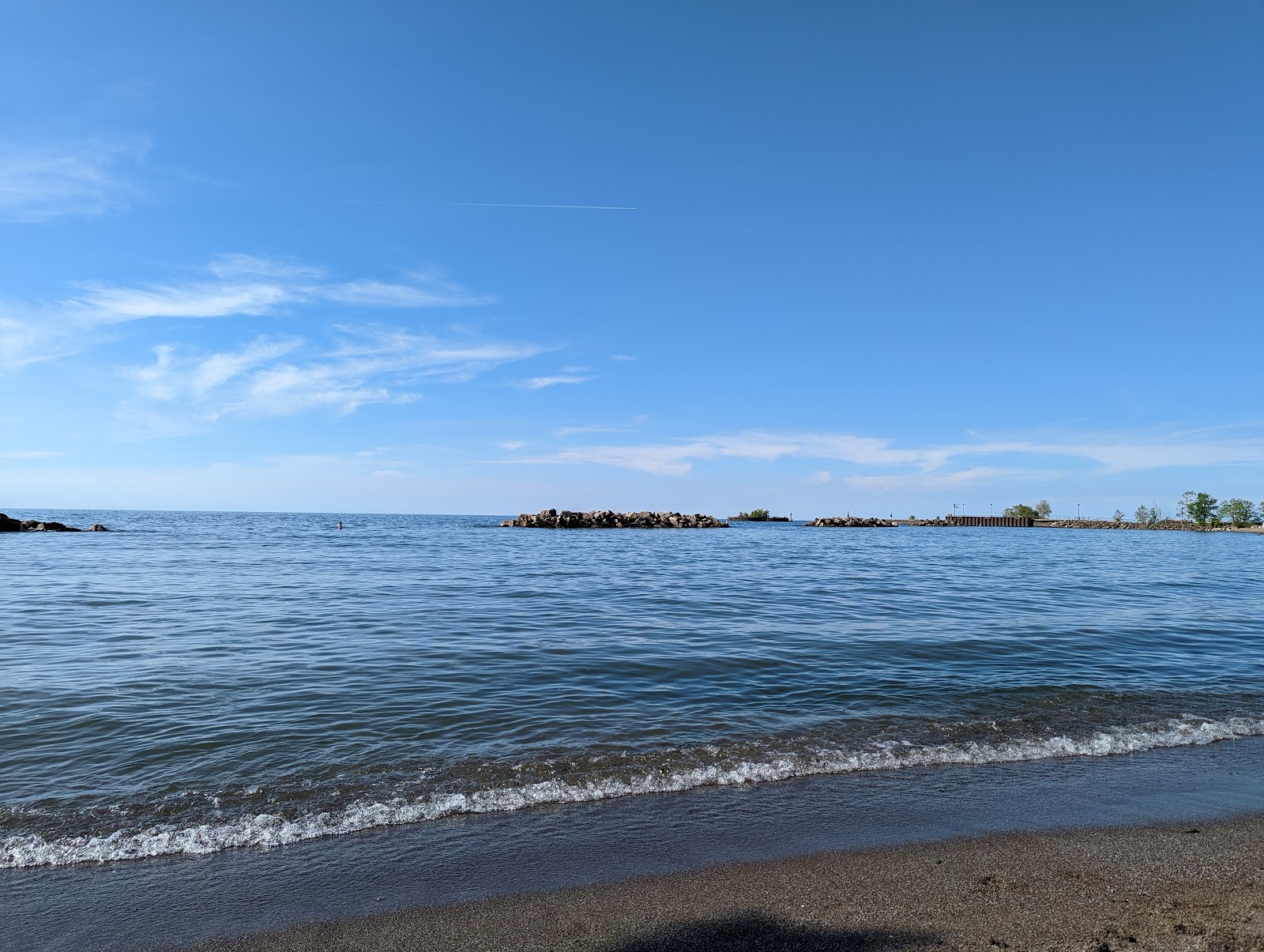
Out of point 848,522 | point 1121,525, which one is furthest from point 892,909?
point 1121,525

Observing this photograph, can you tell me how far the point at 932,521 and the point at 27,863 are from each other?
205 metres

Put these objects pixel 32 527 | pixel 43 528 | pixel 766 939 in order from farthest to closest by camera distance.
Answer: pixel 32 527 < pixel 43 528 < pixel 766 939

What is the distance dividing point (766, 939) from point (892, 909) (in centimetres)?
96

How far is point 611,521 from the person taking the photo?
111 m

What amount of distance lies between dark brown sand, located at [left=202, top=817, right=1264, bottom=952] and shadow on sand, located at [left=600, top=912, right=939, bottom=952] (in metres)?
0.01

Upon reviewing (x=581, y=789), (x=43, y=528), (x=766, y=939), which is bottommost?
(x=581, y=789)

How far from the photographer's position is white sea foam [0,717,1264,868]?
5957 mm

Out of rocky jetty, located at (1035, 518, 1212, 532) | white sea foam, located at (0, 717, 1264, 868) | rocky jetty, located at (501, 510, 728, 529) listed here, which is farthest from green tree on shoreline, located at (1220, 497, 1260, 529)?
white sea foam, located at (0, 717, 1264, 868)

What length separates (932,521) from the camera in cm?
19262

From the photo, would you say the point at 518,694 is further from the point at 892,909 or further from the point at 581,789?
the point at 892,909

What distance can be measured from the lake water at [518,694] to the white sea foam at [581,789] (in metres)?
0.03

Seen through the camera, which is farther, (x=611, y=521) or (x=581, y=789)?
(x=611, y=521)

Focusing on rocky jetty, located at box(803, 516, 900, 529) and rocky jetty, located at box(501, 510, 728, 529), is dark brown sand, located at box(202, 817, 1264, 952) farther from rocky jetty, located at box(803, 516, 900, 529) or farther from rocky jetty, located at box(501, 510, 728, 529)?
rocky jetty, located at box(803, 516, 900, 529)

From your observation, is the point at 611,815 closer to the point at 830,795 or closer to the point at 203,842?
the point at 830,795
